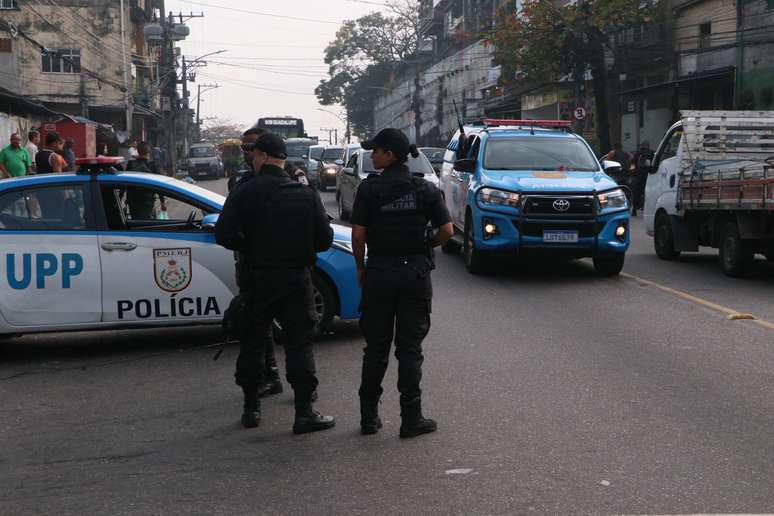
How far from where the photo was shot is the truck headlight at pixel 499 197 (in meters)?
12.7

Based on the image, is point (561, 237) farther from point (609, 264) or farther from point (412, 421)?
point (412, 421)

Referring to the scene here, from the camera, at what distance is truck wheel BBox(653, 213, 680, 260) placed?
15.0 meters

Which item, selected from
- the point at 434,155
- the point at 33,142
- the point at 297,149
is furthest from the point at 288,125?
the point at 33,142

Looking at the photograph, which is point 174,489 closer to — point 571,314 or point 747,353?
point 747,353

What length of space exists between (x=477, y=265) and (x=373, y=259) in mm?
7525

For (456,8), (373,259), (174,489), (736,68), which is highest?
(456,8)

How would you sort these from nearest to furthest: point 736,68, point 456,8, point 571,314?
point 571,314 < point 736,68 < point 456,8

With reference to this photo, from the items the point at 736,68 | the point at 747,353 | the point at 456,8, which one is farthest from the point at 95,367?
the point at 456,8

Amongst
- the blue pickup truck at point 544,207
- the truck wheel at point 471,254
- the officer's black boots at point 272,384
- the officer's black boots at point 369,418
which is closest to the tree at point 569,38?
the blue pickup truck at point 544,207

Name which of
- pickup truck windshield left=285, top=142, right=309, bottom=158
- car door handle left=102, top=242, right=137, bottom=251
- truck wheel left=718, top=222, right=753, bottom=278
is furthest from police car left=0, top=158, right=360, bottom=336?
pickup truck windshield left=285, top=142, right=309, bottom=158

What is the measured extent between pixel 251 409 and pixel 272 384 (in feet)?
2.85

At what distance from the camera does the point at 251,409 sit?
6246 millimetres

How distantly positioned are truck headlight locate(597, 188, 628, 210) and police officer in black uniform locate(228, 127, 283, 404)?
5.83 meters

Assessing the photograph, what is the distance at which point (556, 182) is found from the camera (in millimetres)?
12812
